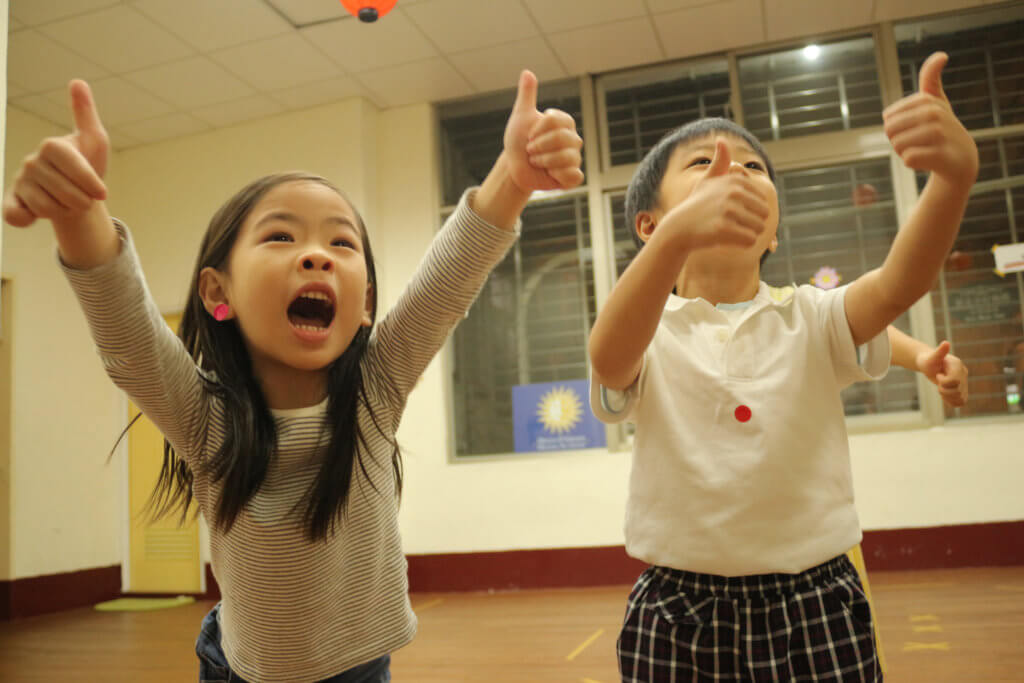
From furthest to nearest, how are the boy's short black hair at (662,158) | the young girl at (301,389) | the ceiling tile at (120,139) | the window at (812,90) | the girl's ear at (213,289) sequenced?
the ceiling tile at (120,139), the window at (812,90), the boy's short black hair at (662,158), the girl's ear at (213,289), the young girl at (301,389)

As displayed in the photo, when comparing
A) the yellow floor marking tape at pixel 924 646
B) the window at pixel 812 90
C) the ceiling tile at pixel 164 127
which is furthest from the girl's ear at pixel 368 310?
the ceiling tile at pixel 164 127

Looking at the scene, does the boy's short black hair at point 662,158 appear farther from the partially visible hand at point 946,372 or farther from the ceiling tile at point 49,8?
the ceiling tile at point 49,8

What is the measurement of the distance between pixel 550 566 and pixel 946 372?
152 inches

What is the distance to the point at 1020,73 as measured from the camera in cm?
455

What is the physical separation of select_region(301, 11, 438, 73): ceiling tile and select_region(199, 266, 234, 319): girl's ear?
3.56 metres

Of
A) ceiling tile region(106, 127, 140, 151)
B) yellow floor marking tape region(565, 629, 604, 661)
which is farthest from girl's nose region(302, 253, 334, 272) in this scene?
ceiling tile region(106, 127, 140, 151)

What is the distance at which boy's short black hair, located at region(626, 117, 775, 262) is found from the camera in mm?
1171

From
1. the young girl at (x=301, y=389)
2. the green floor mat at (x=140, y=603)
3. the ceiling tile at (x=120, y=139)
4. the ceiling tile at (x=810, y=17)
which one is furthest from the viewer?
the ceiling tile at (x=120, y=139)

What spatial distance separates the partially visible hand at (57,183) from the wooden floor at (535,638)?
2.22 meters

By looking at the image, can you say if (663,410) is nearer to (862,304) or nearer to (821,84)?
(862,304)

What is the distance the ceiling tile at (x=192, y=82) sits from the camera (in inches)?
182

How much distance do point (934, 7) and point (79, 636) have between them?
5754mm

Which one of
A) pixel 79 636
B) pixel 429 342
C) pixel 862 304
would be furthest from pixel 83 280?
pixel 79 636

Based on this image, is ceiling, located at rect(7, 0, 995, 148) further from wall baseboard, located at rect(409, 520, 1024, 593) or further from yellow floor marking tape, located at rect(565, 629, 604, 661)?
yellow floor marking tape, located at rect(565, 629, 604, 661)
